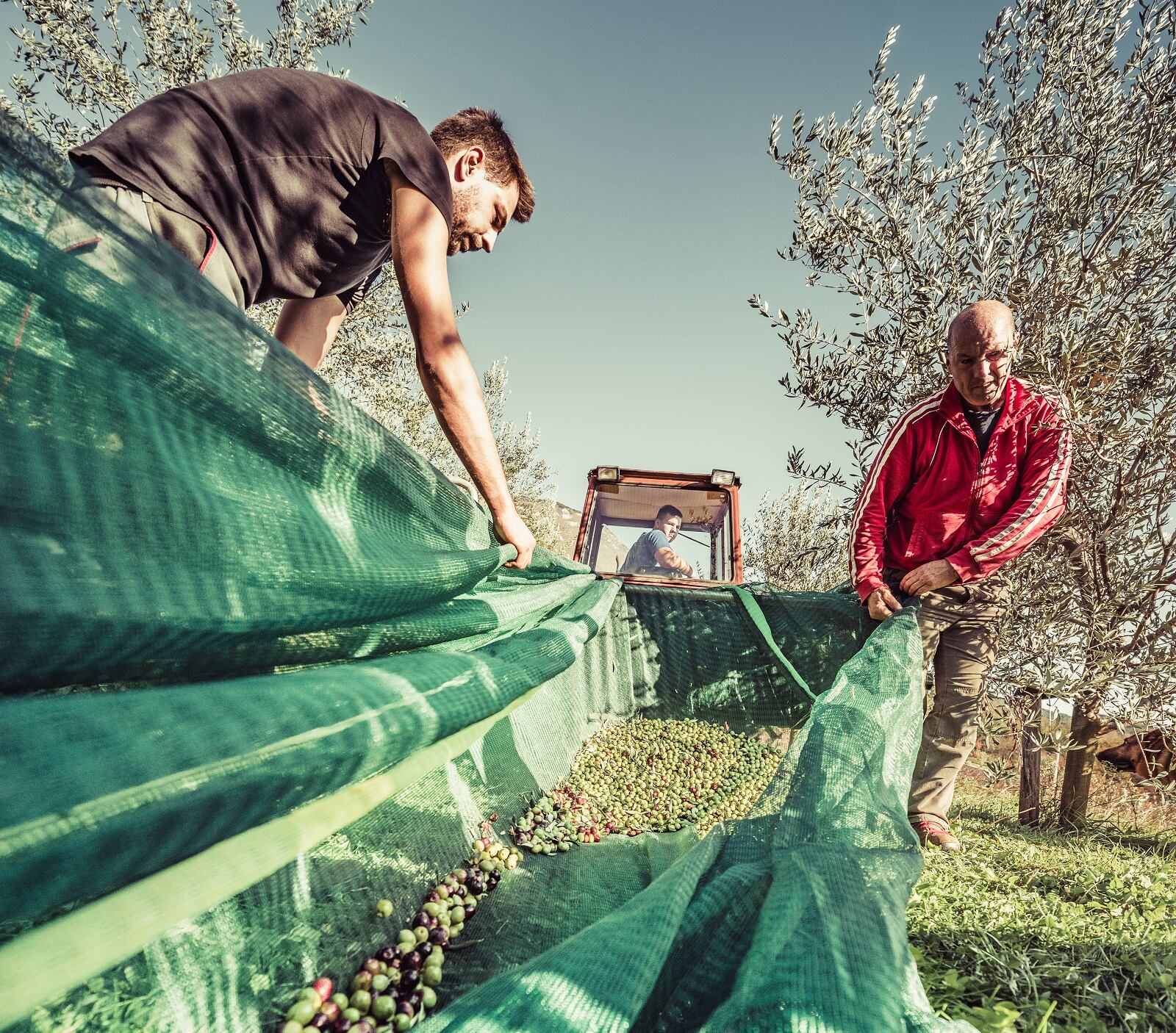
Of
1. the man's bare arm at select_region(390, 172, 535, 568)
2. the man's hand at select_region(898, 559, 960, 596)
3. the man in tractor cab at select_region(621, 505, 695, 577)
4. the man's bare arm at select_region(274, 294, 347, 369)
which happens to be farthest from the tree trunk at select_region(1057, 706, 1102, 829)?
the man's bare arm at select_region(274, 294, 347, 369)

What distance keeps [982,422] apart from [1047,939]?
222 cm

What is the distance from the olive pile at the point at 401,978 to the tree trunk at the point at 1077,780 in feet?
16.2

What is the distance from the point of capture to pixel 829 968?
3.16 feet

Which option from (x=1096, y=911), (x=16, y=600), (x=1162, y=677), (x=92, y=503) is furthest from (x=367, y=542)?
(x=1162, y=677)

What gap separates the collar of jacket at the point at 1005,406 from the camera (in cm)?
307

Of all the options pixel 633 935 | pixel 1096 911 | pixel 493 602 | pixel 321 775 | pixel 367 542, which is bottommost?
pixel 1096 911

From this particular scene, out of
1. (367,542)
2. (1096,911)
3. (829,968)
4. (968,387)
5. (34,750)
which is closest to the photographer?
(34,750)

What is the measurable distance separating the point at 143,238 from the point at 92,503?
41 cm

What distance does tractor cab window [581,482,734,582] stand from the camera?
6789mm

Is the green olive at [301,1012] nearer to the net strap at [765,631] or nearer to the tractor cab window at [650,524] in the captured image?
the net strap at [765,631]

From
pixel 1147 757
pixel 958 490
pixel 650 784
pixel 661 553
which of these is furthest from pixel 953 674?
pixel 661 553

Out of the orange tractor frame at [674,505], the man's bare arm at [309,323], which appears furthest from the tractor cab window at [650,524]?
the man's bare arm at [309,323]

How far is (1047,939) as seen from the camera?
6.44 feet

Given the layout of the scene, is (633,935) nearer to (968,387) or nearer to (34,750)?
(34,750)
